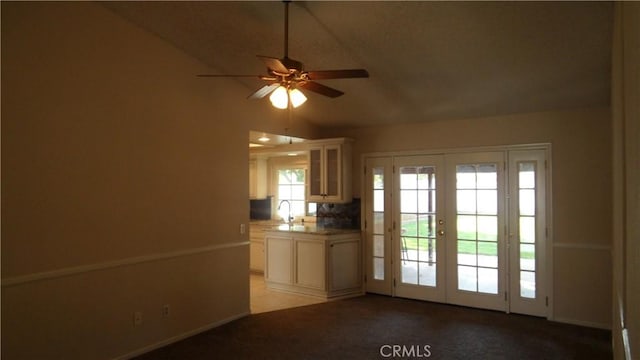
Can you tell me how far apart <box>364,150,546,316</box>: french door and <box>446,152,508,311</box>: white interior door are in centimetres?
1

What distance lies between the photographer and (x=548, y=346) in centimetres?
392

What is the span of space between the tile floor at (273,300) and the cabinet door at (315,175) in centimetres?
151

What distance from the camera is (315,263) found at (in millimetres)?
5625

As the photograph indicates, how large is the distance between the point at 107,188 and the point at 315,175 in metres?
3.24

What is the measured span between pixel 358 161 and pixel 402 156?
0.69 metres

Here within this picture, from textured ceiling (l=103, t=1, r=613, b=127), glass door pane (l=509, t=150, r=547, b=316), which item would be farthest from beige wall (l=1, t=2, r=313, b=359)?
glass door pane (l=509, t=150, r=547, b=316)

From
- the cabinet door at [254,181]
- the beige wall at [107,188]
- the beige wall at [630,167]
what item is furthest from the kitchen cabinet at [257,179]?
the beige wall at [630,167]

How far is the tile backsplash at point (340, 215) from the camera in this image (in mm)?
6082

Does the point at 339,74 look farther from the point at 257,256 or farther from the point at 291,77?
the point at 257,256

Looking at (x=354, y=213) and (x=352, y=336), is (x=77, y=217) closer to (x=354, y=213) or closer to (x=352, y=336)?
(x=352, y=336)

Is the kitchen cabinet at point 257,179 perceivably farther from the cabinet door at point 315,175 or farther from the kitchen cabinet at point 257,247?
the cabinet door at point 315,175

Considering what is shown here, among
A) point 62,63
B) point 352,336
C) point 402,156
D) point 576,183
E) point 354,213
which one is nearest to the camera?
point 62,63

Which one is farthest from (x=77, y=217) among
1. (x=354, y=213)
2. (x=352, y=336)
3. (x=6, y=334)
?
(x=354, y=213)

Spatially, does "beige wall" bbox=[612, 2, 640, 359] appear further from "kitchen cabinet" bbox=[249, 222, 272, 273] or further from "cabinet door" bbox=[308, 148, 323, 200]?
"kitchen cabinet" bbox=[249, 222, 272, 273]
